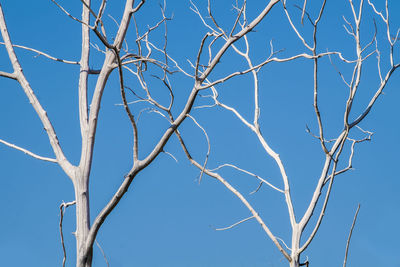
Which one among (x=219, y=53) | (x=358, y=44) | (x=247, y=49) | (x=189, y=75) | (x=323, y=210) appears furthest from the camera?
(x=247, y=49)

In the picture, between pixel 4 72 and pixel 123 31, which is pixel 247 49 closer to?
pixel 123 31

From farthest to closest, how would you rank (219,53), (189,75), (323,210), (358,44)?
(189,75) < (358,44) < (323,210) < (219,53)

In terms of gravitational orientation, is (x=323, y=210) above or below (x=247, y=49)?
below

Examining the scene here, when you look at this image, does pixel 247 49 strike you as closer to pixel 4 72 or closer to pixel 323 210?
pixel 323 210

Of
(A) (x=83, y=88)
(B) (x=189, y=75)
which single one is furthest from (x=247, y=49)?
(A) (x=83, y=88)

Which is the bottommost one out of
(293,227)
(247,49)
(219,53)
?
(293,227)

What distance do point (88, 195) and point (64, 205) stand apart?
14 centimetres

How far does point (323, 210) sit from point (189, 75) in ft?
3.64

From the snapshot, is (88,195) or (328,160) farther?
(328,160)

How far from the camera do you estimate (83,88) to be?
2.46m

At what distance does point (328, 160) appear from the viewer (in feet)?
8.48

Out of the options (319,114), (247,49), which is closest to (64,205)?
(319,114)

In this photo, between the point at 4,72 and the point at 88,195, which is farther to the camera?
the point at 4,72

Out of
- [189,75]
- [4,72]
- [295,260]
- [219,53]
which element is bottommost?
[295,260]
